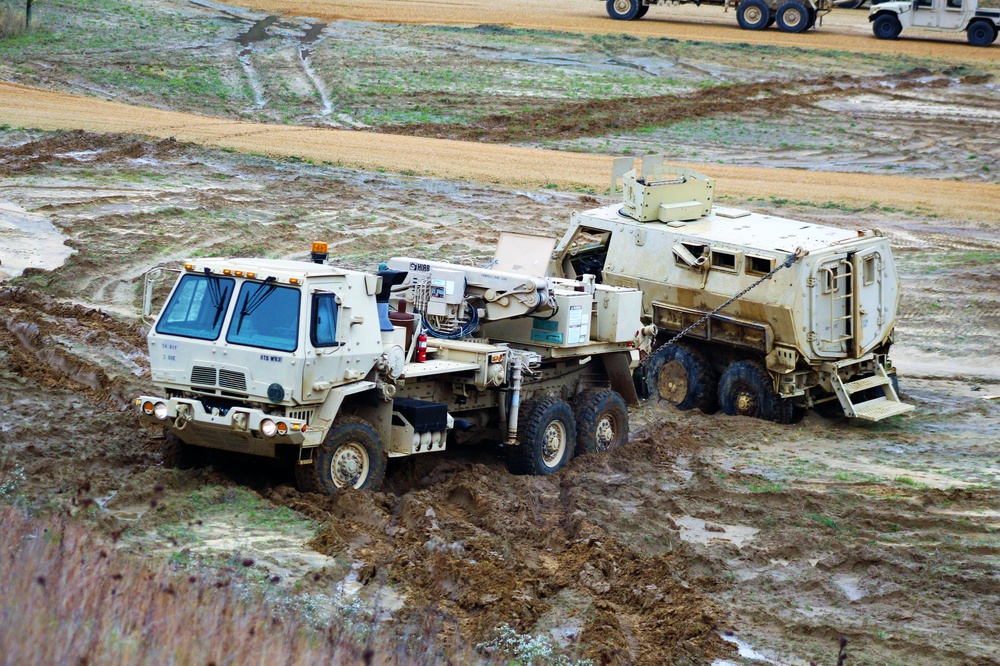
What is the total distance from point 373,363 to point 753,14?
3964 centimetres

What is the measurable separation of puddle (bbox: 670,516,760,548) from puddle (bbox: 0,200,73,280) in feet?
37.2

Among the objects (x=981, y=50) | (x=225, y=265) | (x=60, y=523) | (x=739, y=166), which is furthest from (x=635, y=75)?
(x=60, y=523)

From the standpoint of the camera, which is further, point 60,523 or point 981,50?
point 981,50

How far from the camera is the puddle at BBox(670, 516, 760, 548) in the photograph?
12172 millimetres

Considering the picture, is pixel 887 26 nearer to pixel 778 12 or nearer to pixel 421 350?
pixel 778 12

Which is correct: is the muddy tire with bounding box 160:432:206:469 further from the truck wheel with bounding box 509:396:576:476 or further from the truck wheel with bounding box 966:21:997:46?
the truck wheel with bounding box 966:21:997:46

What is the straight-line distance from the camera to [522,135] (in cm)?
3488

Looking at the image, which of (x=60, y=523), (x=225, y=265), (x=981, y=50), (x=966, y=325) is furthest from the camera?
(x=981, y=50)

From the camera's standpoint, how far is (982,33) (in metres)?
45.4

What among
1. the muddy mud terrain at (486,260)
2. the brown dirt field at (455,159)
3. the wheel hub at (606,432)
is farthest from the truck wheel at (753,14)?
the wheel hub at (606,432)

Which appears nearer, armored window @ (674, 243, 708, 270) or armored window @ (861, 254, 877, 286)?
armored window @ (861, 254, 877, 286)

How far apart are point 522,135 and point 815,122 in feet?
26.2

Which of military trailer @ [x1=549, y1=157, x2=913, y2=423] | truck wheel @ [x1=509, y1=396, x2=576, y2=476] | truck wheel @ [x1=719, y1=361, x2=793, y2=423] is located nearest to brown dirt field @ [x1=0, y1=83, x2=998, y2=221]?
military trailer @ [x1=549, y1=157, x2=913, y2=423]

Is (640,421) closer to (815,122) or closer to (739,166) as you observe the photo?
(739,166)
